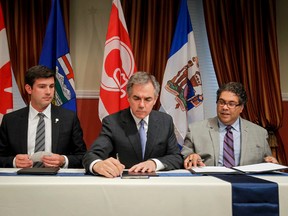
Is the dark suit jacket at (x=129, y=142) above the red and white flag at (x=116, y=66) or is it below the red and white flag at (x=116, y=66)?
below

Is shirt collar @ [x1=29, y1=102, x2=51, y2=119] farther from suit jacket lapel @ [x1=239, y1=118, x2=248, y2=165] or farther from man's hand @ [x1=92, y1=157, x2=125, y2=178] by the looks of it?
suit jacket lapel @ [x1=239, y1=118, x2=248, y2=165]

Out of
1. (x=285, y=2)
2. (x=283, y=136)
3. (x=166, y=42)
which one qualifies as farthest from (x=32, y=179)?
(x=285, y=2)

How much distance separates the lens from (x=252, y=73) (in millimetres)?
3498

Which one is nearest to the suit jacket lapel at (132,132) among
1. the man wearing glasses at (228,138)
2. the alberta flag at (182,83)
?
the man wearing glasses at (228,138)

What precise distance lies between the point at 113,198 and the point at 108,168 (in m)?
0.24

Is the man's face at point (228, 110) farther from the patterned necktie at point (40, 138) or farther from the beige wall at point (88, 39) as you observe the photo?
the beige wall at point (88, 39)

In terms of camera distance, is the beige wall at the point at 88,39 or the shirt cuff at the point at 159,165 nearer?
the shirt cuff at the point at 159,165

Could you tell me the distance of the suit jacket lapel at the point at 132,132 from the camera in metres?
2.03

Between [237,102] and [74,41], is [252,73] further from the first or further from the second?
[74,41]

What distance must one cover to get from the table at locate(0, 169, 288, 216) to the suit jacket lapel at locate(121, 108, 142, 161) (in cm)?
76

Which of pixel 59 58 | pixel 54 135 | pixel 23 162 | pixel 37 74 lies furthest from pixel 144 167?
pixel 59 58

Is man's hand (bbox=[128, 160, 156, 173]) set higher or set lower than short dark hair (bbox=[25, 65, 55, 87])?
lower

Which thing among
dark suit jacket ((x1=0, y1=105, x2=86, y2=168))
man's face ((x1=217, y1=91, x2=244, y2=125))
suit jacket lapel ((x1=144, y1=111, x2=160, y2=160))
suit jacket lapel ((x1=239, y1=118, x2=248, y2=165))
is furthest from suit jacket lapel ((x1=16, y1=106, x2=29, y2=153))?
suit jacket lapel ((x1=239, y1=118, x2=248, y2=165))

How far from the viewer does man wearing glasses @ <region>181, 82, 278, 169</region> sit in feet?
7.73
